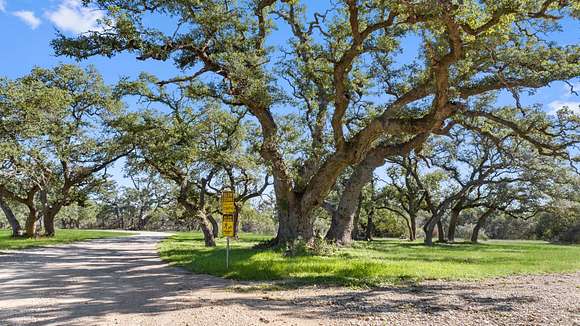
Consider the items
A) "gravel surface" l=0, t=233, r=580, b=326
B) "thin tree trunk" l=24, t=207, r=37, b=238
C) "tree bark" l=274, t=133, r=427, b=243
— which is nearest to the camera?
"gravel surface" l=0, t=233, r=580, b=326

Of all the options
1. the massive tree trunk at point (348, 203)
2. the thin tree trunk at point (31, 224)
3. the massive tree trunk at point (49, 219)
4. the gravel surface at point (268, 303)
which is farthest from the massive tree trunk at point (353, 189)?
the massive tree trunk at point (49, 219)

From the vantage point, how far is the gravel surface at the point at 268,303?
5.89m

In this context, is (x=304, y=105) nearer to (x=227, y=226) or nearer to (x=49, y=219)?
(x=227, y=226)

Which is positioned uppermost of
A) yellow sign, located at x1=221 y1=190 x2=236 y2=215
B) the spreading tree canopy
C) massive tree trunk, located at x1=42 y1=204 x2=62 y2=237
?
the spreading tree canopy

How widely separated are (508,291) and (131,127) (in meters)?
18.4

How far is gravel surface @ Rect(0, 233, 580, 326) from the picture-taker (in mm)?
5887

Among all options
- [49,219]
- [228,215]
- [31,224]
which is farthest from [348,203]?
[49,219]

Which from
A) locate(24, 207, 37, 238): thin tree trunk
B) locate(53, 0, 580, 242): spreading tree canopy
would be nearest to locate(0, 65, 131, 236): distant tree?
locate(24, 207, 37, 238): thin tree trunk

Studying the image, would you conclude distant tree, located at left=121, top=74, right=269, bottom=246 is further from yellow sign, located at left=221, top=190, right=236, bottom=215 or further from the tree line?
yellow sign, located at left=221, top=190, right=236, bottom=215

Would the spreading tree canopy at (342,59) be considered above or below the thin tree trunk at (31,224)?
above

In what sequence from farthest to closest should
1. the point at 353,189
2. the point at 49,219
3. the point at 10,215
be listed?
the point at 49,219, the point at 10,215, the point at 353,189

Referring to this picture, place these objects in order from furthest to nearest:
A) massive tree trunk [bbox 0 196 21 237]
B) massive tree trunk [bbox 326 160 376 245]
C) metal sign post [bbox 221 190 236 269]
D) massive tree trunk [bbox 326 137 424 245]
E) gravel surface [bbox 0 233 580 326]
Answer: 1. massive tree trunk [bbox 0 196 21 237]
2. massive tree trunk [bbox 326 160 376 245]
3. massive tree trunk [bbox 326 137 424 245]
4. metal sign post [bbox 221 190 236 269]
5. gravel surface [bbox 0 233 580 326]

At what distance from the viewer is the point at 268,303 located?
7184 mm

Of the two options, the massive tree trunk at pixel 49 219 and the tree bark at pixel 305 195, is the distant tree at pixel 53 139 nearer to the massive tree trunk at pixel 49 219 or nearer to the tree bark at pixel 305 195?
the massive tree trunk at pixel 49 219
